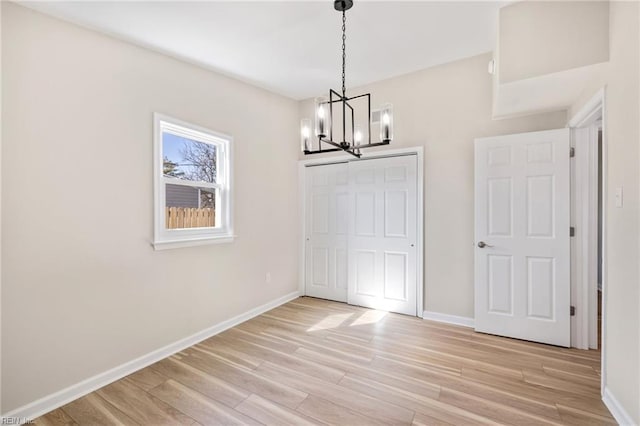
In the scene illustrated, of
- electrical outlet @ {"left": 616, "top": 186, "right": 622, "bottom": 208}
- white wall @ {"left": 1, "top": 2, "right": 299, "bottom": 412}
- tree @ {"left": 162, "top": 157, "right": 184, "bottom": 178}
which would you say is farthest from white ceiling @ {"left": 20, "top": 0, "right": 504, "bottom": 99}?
electrical outlet @ {"left": 616, "top": 186, "right": 622, "bottom": 208}

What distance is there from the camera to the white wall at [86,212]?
1946 millimetres

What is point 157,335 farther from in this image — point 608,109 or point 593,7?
point 593,7

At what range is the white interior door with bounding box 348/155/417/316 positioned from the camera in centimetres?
359

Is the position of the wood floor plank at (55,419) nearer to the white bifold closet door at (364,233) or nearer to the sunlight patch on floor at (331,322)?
the sunlight patch on floor at (331,322)

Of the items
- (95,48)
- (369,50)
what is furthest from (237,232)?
(369,50)

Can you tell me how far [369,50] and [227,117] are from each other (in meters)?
1.67

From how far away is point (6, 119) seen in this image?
6.24 ft

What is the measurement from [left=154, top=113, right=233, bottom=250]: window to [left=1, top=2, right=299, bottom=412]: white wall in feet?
0.32

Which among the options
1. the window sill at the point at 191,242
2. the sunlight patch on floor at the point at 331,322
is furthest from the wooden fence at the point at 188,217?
the sunlight patch on floor at the point at 331,322

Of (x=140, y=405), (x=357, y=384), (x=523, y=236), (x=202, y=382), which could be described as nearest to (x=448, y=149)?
(x=523, y=236)

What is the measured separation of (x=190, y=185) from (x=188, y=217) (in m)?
0.33

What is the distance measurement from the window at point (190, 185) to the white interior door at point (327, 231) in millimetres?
1375

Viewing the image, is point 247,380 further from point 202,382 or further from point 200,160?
point 200,160

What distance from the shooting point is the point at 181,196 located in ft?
9.84
